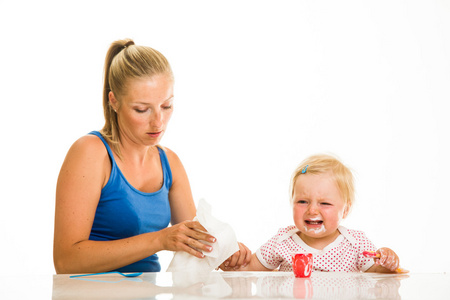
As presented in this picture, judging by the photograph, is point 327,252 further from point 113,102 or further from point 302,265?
point 113,102

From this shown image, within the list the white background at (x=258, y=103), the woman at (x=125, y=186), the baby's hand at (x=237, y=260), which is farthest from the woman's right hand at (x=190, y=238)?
the white background at (x=258, y=103)

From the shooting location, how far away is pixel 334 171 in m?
1.95

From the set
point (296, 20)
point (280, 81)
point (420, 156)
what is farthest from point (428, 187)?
point (296, 20)

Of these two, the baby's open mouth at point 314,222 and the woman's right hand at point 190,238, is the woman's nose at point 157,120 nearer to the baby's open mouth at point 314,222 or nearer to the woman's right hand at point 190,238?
the woman's right hand at point 190,238

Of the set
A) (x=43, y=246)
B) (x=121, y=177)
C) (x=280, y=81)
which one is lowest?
(x=43, y=246)

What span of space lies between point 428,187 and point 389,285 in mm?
3323

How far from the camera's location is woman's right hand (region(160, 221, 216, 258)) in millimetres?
1616

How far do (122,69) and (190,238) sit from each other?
2.37ft

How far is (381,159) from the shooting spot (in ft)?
14.8

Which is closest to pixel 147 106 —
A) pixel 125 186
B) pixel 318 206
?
pixel 125 186

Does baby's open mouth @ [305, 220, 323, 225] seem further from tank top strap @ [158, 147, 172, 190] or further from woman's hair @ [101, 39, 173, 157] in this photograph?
woman's hair @ [101, 39, 173, 157]

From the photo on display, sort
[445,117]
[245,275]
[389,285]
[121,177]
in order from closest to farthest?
[389,285] → [245,275] → [121,177] → [445,117]

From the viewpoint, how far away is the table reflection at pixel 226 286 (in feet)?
3.85

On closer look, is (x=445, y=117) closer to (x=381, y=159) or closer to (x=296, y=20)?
(x=381, y=159)
